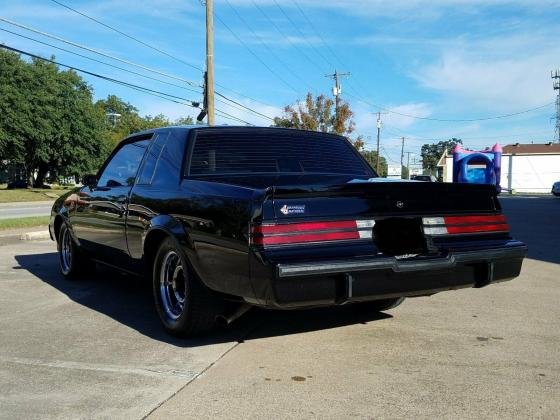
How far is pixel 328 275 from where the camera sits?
3.70 m

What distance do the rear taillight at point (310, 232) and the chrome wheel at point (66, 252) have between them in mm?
4210

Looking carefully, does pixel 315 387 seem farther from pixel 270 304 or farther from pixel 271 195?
pixel 271 195

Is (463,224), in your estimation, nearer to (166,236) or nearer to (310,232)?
(310,232)

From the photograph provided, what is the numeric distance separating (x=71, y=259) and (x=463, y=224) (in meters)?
4.78

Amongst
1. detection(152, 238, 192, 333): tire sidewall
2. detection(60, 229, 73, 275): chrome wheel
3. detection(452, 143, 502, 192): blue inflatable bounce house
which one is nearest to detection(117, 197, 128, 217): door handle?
detection(152, 238, 192, 333): tire sidewall

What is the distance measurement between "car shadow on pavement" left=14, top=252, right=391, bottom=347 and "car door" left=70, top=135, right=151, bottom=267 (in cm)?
47

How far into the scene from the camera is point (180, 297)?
4.79m

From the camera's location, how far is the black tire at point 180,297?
171 inches

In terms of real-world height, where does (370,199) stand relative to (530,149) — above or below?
below

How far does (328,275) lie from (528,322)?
2532 millimetres

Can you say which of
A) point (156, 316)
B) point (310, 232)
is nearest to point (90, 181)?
point (156, 316)

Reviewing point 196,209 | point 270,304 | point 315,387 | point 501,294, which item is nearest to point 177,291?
point 196,209

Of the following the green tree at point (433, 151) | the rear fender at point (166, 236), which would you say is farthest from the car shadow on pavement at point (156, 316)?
the green tree at point (433, 151)

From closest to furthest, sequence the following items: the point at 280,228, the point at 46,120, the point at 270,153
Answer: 1. the point at 280,228
2. the point at 270,153
3. the point at 46,120
